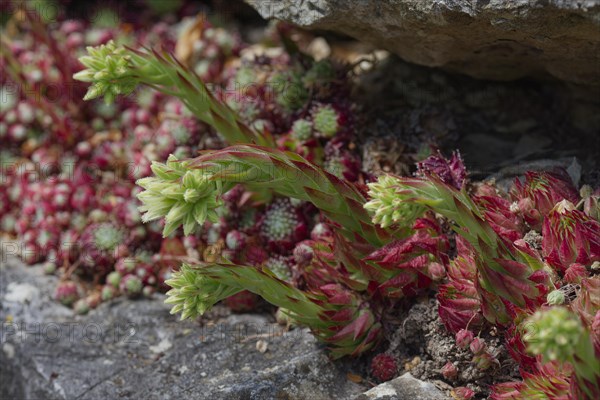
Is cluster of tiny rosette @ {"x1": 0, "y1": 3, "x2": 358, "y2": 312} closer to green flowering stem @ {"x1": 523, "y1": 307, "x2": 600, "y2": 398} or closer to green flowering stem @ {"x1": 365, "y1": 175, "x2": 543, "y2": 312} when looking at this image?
green flowering stem @ {"x1": 365, "y1": 175, "x2": 543, "y2": 312}

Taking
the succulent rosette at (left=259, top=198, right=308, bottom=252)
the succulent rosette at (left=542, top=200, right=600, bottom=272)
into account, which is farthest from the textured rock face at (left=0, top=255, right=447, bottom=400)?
the succulent rosette at (left=542, top=200, right=600, bottom=272)

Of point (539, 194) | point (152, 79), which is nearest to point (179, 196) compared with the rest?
point (152, 79)

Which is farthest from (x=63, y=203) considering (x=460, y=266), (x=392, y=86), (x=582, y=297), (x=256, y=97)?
(x=582, y=297)

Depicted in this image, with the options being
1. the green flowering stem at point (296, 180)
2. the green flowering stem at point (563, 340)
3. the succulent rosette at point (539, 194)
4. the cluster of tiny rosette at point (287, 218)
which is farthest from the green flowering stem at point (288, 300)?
the green flowering stem at point (563, 340)

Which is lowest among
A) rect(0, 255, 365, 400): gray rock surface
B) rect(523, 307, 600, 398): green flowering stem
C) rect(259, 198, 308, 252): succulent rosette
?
rect(0, 255, 365, 400): gray rock surface

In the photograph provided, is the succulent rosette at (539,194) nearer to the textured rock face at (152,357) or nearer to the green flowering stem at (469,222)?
the green flowering stem at (469,222)
